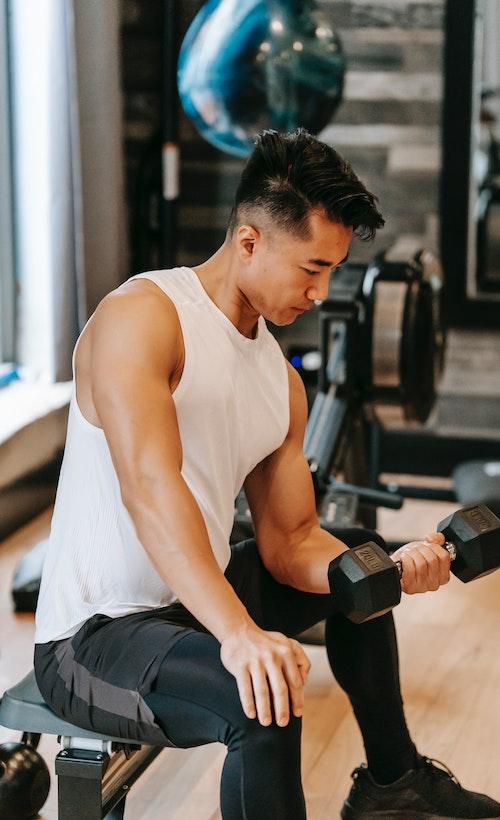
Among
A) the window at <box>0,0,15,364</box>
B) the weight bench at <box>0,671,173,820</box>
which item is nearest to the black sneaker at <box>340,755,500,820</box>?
the weight bench at <box>0,671,173,820</box>

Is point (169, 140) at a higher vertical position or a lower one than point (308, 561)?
higher

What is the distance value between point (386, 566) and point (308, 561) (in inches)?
9.6

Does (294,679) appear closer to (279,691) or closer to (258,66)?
(279,691)

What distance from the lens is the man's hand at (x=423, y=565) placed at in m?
1.55

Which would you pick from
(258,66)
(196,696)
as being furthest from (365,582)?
(258,66)

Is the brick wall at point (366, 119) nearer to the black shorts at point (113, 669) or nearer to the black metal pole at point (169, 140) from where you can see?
the black metal pole at point (169, 140)

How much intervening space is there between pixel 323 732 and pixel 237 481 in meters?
0.78

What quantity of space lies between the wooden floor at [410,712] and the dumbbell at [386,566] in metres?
0.61

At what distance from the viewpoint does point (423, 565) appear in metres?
1.55

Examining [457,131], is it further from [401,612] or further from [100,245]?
[401,612]

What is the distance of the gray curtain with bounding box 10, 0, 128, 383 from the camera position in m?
3.32

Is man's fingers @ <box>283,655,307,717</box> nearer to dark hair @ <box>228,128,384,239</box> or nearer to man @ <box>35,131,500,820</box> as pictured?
man @ <box>35,131,500,820</box>

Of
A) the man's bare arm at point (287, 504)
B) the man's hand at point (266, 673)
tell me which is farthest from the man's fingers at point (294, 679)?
the man's bare arm at point (287, 504)

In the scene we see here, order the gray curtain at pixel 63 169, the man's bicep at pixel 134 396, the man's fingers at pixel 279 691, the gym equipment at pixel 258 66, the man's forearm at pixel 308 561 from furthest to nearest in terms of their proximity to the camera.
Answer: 1. the gray curtain at pixel 63 169
2. the gym equipment at pixel 258 66
3. the man's forearm at pixel 308 561
4. the man's bicep at pixel 134 396
5. the man's fingers at pixel 279 691
